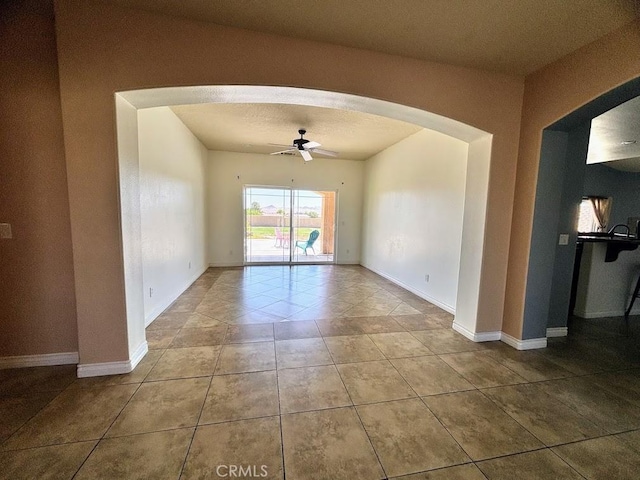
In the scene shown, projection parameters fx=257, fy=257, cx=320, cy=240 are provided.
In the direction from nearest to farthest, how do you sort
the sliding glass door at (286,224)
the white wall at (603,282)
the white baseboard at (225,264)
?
the white wall at (603,282)
the white baseboard at (225,264)
the sliding glass door at (286,224)

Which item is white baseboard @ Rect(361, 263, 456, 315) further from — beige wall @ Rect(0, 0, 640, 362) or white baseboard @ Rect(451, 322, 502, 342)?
beige wall @ Rect(0, 0, 640, 362)

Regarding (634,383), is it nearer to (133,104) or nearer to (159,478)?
(159,478)

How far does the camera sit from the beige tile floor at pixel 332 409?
4.56 ft

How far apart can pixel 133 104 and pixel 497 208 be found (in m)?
3.61

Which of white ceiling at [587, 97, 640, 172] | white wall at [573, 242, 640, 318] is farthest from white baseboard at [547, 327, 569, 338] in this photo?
white ceiling at [587, 97, 640, 172]

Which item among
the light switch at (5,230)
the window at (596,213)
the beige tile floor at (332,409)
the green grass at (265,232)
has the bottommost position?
the beige tile floor at (332,409)

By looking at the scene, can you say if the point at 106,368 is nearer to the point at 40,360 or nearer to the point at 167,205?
the point at 40,360

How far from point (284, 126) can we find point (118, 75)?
259 centimetres

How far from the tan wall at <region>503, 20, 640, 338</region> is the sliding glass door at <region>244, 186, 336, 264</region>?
469cm

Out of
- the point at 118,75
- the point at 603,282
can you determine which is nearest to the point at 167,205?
the point at 118,75

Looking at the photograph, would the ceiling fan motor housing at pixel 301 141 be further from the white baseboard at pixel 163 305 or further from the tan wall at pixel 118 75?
the white baseboard at pixel 163 305

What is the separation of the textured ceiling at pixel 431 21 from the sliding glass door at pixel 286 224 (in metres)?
4.74

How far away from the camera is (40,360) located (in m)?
2.19

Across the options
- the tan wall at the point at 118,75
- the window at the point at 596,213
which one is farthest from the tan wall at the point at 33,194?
the window at the point at 596,213
